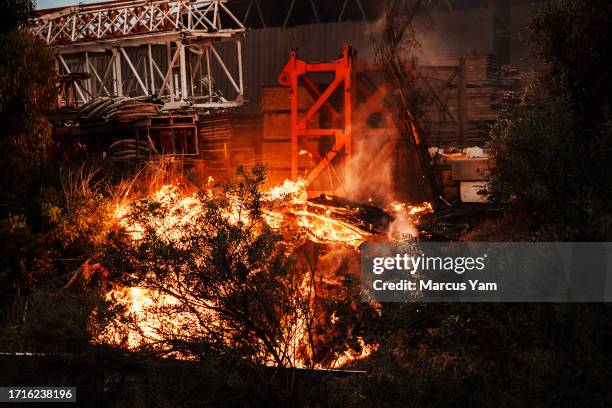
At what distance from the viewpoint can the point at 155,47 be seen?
27.8 metres

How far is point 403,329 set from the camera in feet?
21.2

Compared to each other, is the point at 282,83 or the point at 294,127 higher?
the point at 282,83

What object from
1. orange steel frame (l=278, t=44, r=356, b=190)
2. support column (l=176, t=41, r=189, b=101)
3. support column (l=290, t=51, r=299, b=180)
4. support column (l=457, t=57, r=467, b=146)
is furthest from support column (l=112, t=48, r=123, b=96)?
support column (l=457, t=57, r=467, b=146)

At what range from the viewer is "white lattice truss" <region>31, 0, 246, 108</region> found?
82.7 feet

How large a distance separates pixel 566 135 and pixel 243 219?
380 cm

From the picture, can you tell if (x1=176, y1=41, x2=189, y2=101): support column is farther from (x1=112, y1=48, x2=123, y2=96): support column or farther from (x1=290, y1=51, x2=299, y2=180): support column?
(x1=290, y1=51, x2=299, y2=180): support column

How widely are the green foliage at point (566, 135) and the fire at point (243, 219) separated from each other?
251 cm

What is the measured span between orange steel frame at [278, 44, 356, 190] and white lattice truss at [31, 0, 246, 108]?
10.7 meters

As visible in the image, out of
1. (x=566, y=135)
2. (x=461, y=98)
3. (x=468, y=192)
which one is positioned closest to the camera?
(x=566, y=135)

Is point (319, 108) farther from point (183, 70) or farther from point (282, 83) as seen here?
point (183, 70)

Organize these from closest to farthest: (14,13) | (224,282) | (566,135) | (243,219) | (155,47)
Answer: (566,135), (224,282), (243,219), (14,13), (155,47)

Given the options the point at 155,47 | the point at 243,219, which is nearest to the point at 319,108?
the point at 243,219

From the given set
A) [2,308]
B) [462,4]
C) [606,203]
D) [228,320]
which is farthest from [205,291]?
[462,4]

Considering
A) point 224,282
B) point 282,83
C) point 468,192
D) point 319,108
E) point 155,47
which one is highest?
point 155,47
